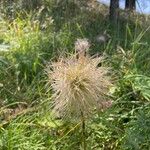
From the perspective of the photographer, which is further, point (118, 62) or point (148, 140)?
point (118, 62)

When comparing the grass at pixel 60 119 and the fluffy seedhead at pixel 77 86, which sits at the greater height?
the fluffy seedhead at pixel 77 86

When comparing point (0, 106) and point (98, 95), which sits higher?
point (98, 95)

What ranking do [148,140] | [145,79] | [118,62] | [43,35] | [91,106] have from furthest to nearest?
[43,35], [118,62], [145,79], [148,140], [91,106]

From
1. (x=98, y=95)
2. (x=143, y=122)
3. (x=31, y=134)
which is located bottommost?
(x=31, y=134)

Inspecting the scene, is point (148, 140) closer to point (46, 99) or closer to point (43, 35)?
point (46, 99)

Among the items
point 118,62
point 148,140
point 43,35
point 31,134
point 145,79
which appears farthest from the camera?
point 43,35

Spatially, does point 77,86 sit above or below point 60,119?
above

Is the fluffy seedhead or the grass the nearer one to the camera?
the fluffy seedhead

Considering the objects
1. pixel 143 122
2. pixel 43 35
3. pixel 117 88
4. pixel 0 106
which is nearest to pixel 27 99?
pixel 0 106

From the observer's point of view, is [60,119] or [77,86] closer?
[77,86]

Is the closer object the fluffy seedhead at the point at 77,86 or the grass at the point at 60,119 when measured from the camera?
the fluffy seedhead at the point at 77,86

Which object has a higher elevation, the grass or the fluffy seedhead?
the fluffy seedhead
